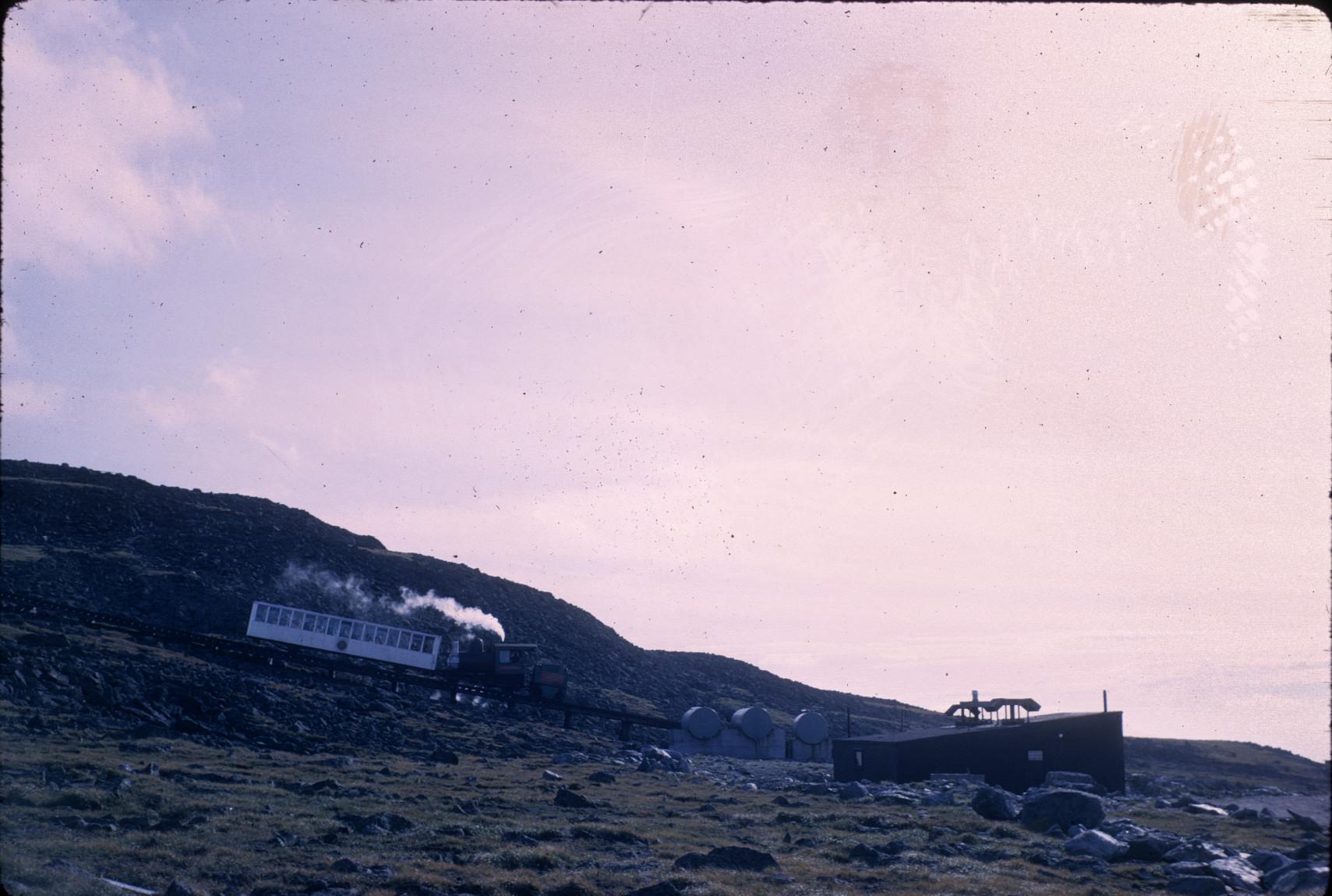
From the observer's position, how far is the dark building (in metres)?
39.6

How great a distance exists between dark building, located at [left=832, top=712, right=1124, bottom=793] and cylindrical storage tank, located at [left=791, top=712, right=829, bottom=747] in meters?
14.7

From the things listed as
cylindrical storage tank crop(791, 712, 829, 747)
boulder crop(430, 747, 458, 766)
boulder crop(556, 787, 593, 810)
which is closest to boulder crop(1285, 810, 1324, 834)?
boulder crop(556, 787, 593, 810)

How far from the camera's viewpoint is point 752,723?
56.2 meters

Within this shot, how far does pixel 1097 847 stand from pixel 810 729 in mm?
37682

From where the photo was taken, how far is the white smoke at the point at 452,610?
75.0 metres

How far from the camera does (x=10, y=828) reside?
15.2 metres

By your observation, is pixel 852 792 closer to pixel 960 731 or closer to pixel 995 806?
pixel 995 806

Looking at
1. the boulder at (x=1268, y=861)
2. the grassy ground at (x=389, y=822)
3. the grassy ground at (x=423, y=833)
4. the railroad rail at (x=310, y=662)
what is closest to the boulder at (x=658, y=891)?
the grassy ground at (x=389, y=822)

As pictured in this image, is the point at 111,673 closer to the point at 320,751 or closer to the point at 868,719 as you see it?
the point at 320,751

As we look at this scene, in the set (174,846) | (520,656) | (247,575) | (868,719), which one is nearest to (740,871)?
(174,846)

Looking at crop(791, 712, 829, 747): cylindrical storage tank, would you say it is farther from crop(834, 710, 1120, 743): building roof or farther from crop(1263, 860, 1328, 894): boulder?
crop(1263, 860, 1328, 894): boulder

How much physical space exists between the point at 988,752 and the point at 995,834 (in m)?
18.5

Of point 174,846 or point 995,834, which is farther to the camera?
point 995,834

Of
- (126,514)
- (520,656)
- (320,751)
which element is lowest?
(320,751)
